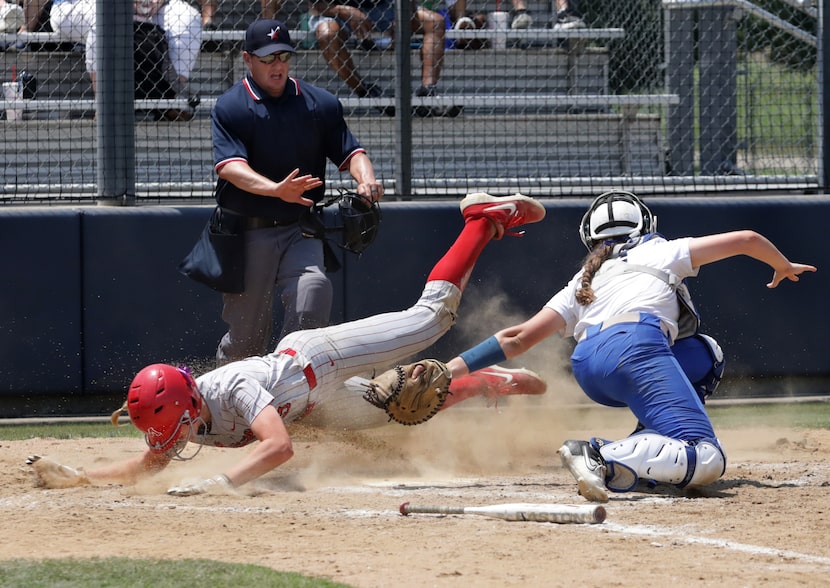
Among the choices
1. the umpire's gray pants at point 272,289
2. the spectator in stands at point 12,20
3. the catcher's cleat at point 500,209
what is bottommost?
the umpire's gray pants at point 272,289

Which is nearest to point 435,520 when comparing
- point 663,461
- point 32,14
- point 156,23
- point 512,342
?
point 663,461

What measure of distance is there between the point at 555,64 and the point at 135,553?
272 inches

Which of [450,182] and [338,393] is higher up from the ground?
[450,182]

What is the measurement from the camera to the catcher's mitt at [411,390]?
5102 millimetres

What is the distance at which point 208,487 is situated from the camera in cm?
450

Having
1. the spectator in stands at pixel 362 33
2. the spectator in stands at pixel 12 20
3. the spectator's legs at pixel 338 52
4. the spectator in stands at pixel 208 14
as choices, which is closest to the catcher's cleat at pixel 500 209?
the spectator in stands at pixel 362 33

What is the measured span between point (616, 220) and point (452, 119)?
3847mm

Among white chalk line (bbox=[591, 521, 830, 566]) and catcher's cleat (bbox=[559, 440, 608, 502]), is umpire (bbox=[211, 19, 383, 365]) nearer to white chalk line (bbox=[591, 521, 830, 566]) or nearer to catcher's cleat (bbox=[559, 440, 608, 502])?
catcher's cleat (bbox=[559, 440, 608, 502])

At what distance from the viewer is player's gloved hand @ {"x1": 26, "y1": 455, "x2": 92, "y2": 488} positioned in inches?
188

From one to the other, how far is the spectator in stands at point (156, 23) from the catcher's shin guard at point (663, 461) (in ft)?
16.5

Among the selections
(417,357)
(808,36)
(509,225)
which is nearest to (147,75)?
(417,357)

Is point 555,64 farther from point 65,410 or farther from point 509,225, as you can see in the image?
point 65,410

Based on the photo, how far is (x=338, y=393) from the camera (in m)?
5.34

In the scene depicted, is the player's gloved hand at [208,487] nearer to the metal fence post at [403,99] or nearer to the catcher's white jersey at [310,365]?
the catcher's white jersey at [310,365]
